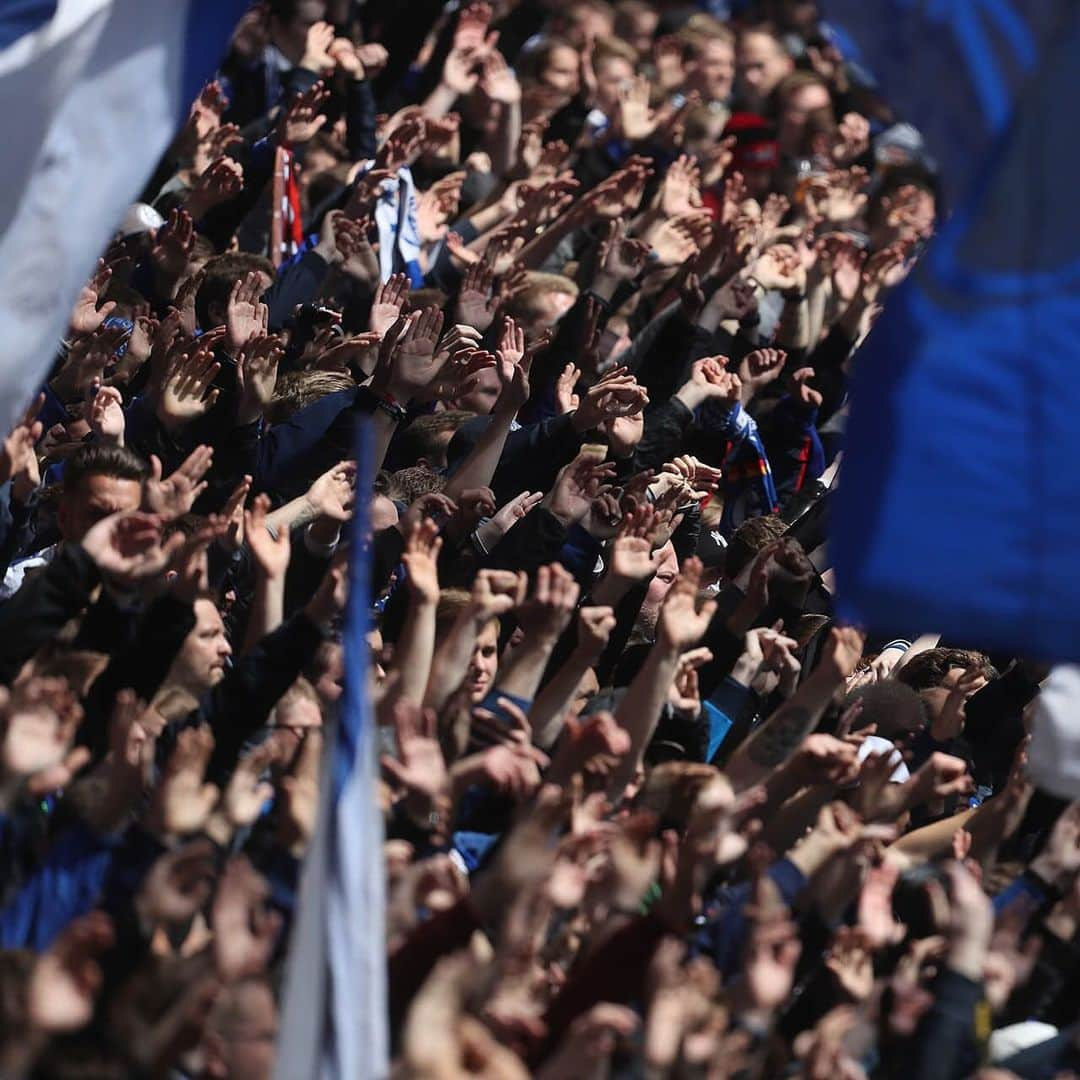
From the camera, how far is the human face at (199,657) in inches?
207

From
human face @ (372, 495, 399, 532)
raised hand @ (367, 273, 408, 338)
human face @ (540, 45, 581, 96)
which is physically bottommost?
human face @ (540, 45, 581, 96)

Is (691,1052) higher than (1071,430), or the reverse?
(1071,430)

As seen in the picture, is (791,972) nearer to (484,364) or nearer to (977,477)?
(977,477)

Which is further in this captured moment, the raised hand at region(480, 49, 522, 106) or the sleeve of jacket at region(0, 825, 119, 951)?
the raised hand at region(480, 49, 522, 106)

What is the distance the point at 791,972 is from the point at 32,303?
7.37 feet

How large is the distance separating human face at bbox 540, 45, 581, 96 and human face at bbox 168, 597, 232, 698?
5.55 meters

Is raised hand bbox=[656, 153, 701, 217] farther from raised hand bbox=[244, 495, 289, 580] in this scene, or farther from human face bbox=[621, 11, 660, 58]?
raised hand bbox=[244, 495, 289, 580]

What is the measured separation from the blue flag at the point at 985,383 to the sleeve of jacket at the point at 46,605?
5.69 feet

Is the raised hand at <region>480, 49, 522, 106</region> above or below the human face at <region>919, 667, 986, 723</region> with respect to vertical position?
above

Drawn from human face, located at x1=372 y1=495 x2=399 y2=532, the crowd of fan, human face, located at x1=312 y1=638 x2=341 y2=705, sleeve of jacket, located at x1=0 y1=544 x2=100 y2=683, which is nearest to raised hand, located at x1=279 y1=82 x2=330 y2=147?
the crowd of fan

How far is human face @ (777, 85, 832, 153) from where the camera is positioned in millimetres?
11359

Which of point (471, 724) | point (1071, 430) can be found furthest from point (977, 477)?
point (471, 724)

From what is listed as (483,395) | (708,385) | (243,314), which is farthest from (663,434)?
(243,314)

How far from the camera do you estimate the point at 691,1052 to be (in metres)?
4.21
